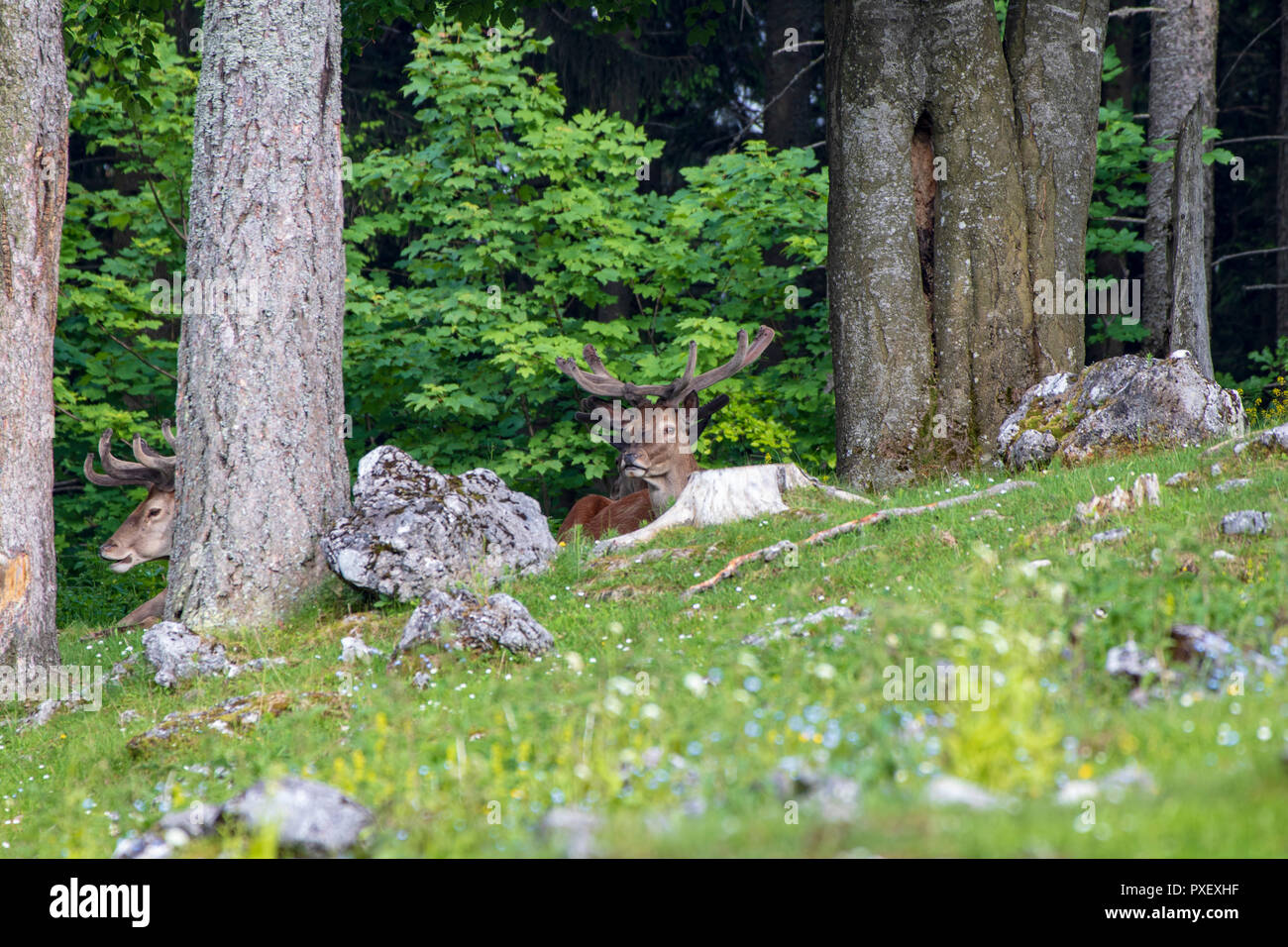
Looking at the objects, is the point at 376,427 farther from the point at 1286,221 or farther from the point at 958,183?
the point at 1286,221

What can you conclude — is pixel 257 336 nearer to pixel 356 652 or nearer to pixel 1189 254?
pixel 356 652

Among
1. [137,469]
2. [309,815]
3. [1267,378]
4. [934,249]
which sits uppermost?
[934,249]

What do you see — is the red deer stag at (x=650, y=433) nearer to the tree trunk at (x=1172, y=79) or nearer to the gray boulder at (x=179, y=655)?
the gray boulder at (x=179, y=655)

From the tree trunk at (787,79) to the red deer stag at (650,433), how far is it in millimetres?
7525

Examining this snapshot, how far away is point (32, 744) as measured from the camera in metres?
6.38

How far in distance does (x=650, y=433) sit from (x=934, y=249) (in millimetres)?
3142

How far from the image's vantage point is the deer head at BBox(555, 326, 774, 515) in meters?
11.3

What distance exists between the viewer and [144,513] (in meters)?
11.9

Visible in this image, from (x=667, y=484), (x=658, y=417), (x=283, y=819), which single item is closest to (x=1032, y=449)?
(x=667, y=484)

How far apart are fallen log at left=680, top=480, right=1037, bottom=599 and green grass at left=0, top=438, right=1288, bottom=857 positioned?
102mm

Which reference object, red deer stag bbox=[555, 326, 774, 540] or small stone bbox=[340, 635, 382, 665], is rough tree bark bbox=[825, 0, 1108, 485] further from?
small stone bbox=[340, 635, 382, 665]

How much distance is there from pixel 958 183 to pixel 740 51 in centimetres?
1185

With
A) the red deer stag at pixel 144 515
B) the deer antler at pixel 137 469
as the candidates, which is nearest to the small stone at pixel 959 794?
the red deer stag at pixel 144 515

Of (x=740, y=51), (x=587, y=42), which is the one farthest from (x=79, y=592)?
(x=740, y=51)
